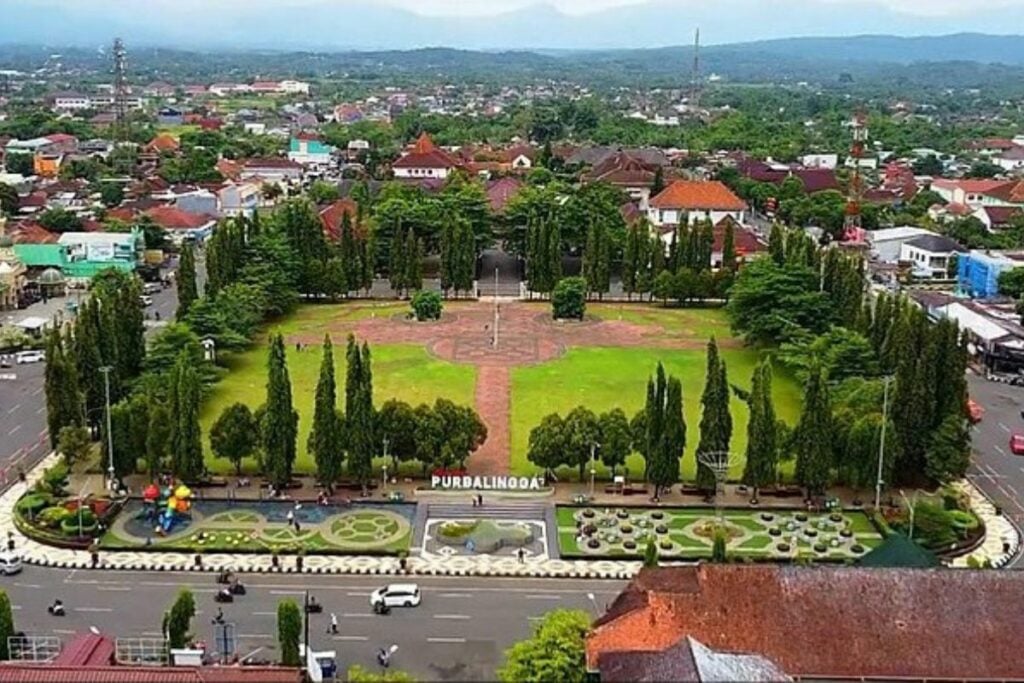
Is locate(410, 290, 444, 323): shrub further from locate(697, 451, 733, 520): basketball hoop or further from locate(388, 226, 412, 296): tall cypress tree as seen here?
locate(697, 451, 733, 520): basketball hoop

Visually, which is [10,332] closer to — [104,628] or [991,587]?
[104,628]

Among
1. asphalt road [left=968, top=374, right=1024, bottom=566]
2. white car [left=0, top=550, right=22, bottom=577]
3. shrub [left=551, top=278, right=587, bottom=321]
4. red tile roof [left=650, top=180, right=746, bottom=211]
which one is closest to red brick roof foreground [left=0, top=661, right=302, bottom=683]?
white car [left=0, top=550, right=22, bottom=577]

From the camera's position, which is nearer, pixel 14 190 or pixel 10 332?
pixel 10 332

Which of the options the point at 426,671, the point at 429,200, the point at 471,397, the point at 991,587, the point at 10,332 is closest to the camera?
the point at 991,587

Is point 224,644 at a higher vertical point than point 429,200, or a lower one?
lower

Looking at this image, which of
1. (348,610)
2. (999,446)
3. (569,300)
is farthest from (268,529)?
(569,300)

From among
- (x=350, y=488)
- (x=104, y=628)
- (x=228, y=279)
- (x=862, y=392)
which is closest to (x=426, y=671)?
(x=104, y=628)

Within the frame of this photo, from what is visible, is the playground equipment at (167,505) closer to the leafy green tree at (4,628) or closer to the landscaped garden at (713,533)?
the leafy green tree at (4,628)
